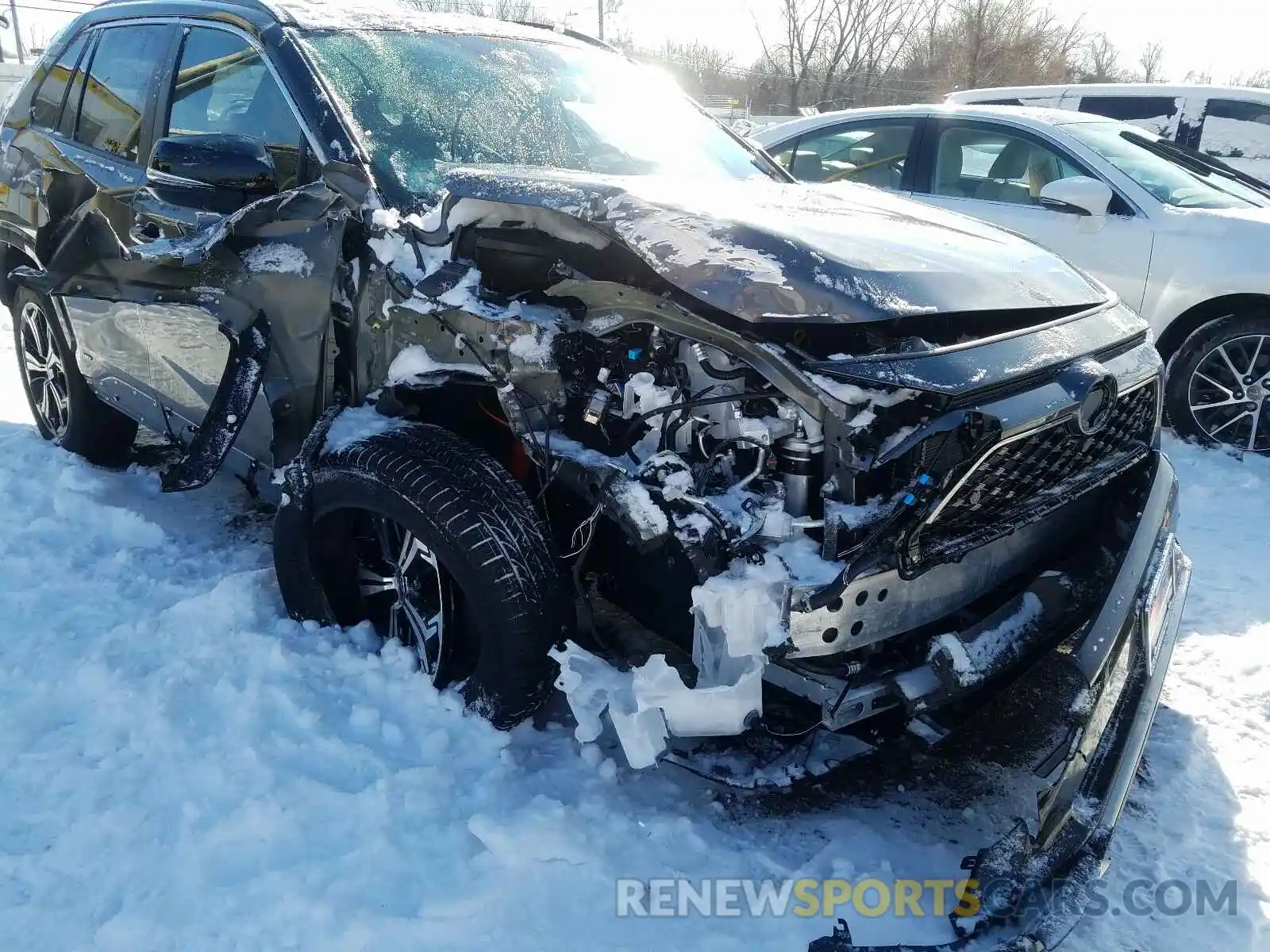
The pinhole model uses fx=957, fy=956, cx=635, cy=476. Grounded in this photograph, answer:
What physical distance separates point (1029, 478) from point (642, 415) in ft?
3.07

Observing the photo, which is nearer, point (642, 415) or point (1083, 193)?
point (642, 415)

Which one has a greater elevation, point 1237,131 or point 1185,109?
point 1185,109

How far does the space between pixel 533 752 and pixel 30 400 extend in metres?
3.64

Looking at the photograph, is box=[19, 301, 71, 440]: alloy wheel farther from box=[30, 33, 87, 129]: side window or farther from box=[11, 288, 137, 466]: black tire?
box=[30, 33, 87, 129]: side window

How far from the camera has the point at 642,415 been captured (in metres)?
2.25

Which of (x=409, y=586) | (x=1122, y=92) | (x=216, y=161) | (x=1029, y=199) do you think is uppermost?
(x=1122, y=92)

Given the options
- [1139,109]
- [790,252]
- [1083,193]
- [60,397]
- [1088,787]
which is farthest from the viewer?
[1139,109]

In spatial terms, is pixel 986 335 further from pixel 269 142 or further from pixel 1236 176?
pixel 1236 176

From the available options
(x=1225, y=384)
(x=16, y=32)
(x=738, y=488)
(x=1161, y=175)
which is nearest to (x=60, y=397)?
(x=738, y=488)

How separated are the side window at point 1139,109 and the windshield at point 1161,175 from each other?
1563 millimetres

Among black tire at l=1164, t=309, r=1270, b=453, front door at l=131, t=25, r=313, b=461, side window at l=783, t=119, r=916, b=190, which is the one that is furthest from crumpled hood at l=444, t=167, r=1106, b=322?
side window at l=783, t=119, r=916, b=190

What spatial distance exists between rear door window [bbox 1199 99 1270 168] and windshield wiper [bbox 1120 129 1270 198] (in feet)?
3.74

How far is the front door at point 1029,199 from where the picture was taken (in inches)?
205

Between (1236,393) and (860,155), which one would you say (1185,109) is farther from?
(1236,393)
